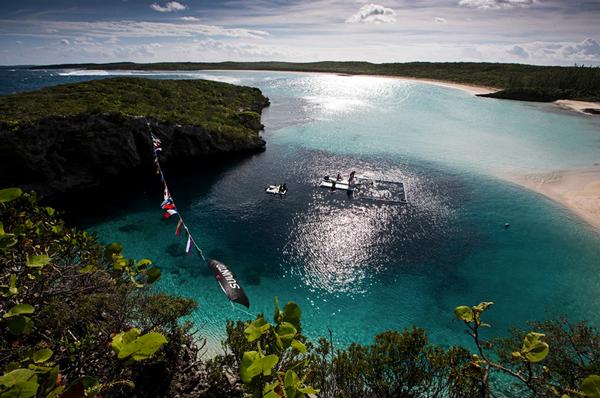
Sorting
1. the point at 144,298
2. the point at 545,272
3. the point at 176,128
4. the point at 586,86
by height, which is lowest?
the point at 545,272

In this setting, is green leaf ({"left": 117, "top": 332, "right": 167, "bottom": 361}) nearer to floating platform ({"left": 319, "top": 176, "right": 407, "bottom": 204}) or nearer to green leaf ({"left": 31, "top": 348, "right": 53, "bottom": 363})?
green leaf ({"left": 31, "top": 348, "right": 53, "bottom": 363})

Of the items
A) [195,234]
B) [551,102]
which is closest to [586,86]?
[551,102]

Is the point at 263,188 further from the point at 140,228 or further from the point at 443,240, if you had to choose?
the point at 443,240

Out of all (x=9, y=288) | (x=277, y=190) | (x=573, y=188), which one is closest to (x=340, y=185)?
(x=277, y=190)

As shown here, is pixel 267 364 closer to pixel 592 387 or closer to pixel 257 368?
pixel 257 368

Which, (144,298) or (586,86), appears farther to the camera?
(586,86)
